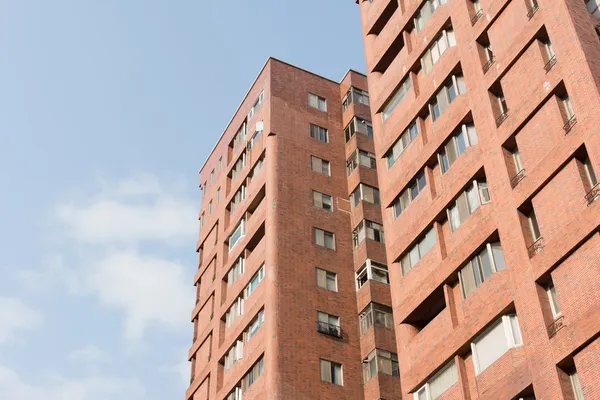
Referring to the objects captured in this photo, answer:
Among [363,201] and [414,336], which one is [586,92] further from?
[363,201]

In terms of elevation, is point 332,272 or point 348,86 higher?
point 348,86

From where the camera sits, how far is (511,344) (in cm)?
3212

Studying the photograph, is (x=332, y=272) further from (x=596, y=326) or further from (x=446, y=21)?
(x=596, y=326)

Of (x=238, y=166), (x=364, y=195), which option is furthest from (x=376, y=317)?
(x=238, y=166)

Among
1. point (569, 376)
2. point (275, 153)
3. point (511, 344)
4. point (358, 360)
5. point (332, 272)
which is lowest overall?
point (569, 376)

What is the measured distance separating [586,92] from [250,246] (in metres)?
28.8

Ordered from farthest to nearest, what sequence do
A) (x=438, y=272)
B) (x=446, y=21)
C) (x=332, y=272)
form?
(x=332, y=272) < (x=446, y=21) < (x=438, y=272)

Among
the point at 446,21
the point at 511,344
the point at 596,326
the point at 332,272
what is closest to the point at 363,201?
the point at 332,272

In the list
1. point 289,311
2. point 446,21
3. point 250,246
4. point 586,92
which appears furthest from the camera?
point 250,246

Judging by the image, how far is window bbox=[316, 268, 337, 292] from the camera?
2048 inches

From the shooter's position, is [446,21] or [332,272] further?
[332,272]

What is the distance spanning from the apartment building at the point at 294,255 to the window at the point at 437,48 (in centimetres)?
1302

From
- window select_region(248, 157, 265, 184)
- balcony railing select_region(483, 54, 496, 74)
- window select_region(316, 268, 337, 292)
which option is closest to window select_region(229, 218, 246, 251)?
window select_region(248, 157, 265, 184)

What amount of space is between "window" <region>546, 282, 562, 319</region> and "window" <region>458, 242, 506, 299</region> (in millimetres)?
2933
